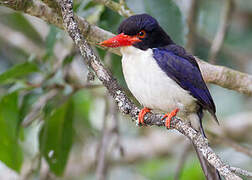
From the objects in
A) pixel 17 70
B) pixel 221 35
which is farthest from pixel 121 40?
pixel 221 35

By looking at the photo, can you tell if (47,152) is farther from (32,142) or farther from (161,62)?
(32,142)

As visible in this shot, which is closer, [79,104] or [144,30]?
[144,30]

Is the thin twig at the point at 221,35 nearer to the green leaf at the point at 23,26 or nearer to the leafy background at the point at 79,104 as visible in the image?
the leafy background at the point at 79,104

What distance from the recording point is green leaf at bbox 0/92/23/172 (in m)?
3.45

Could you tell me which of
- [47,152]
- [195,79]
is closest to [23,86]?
[47,152]

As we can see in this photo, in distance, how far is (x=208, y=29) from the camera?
6203 mm

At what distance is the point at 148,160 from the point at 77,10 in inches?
100

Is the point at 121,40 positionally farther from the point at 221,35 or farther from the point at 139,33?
the point at 221,35

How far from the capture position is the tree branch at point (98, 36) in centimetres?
269

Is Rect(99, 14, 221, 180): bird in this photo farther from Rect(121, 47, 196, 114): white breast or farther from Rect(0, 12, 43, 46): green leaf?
Rect(0, 12, 43, 46): green leaf

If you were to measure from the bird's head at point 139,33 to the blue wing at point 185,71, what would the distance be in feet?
0.30

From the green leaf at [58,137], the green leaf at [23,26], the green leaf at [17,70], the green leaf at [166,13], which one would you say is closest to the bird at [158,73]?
the green leaf at [166,13]

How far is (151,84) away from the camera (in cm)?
289

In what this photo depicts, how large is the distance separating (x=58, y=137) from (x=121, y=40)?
1.20 meters
